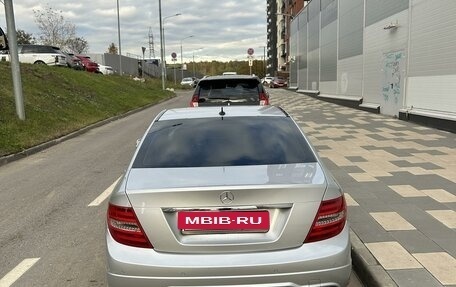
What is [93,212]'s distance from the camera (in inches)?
246

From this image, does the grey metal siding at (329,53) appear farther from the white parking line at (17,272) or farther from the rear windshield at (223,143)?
the white parking line at (17,272)

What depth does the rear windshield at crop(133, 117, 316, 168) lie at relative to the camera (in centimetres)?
350

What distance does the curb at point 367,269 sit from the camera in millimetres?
3676

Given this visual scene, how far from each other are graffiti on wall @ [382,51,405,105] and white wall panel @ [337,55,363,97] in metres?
3.82

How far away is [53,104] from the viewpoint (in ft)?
58.9

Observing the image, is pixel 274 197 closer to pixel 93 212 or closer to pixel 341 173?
pixel 93 212

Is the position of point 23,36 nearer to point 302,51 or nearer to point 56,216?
point 302,51

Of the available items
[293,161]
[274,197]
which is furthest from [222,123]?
[274,197]

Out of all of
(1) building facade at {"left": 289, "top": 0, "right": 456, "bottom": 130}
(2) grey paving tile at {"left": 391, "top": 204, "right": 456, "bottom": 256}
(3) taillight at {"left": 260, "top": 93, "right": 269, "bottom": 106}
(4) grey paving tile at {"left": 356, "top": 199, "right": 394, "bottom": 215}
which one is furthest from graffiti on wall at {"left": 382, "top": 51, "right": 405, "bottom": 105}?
(2) grey paving tile at {"left": 391, "top": 204, "right": 456, "bottom": 256}

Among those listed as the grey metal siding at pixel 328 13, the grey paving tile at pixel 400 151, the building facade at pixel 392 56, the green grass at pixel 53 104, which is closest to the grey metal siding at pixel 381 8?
the building facade at pixel 392 56

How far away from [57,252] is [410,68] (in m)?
13.9

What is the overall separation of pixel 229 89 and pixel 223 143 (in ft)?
21.9

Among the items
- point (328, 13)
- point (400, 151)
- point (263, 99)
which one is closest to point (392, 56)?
point (400, 151)

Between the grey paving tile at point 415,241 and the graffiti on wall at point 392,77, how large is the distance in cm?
1296
